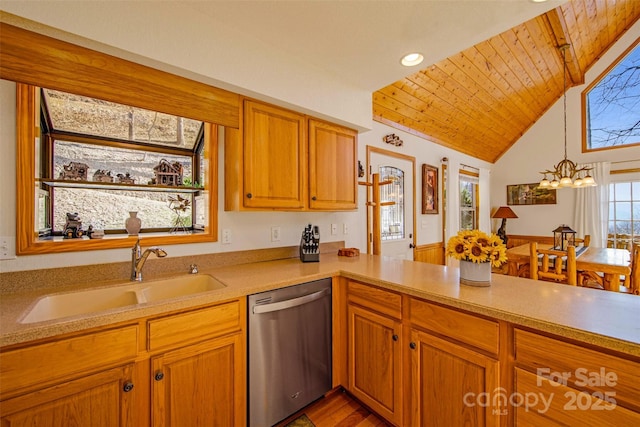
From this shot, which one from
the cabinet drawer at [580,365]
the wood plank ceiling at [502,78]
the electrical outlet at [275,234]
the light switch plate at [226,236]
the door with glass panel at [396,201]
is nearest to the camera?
the cabinet drawer at [580,365]

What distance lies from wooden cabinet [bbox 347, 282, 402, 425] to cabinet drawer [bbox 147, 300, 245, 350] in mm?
737

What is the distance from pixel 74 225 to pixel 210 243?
30.0 inches

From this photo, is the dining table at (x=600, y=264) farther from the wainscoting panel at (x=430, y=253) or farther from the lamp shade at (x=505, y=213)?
the lamp shade at (x=505, y=213)

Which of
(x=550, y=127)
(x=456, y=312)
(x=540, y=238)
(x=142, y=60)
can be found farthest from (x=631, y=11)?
(x=142, y=60)

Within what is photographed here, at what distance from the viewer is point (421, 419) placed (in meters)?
1.37

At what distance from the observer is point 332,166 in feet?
7.15

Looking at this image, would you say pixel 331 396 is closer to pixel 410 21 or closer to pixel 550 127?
pixel 410 21

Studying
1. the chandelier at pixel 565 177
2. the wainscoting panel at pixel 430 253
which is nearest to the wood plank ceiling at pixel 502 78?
the chandelier at pixel 565 177

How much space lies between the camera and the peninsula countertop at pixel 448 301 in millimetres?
898

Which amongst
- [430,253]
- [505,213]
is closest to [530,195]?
[505,213]

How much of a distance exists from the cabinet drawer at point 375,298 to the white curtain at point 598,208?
490 centimetres

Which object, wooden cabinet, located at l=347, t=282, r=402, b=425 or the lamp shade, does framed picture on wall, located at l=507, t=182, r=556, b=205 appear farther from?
wooden cabinet, located at l=347, t=282, r=402, b=425

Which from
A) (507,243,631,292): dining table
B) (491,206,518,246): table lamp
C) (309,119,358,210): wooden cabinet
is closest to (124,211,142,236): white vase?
(309,119,358,210): wooden cabinet

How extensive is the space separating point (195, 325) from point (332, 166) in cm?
148
